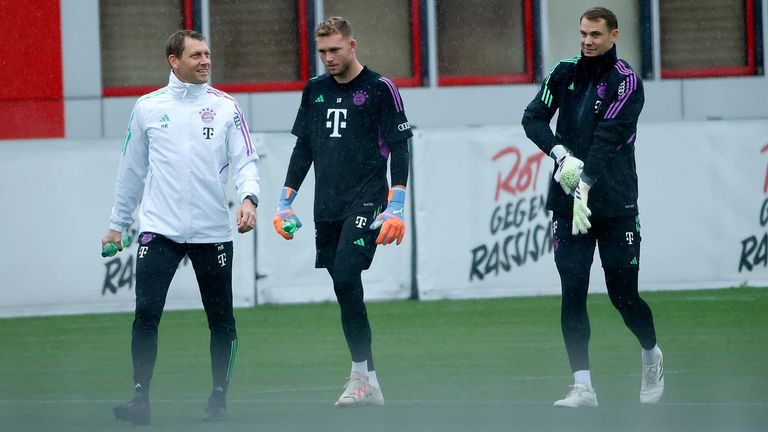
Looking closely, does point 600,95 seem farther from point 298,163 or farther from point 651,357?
point 298,163

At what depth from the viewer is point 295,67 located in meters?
20.3

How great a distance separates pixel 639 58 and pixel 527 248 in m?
6.33

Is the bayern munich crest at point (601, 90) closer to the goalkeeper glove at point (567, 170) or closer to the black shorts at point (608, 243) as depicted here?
the goalkeeper glove at point (567, 170)

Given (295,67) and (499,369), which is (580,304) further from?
(295,67)

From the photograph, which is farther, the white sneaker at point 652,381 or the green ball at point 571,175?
the white sneaker at point 652,381

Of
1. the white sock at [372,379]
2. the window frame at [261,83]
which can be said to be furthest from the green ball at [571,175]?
the window frame at [261,83]

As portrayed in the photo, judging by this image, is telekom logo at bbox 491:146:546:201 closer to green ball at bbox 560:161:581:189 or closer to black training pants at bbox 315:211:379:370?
black training pants at bbox 315:211:379:370

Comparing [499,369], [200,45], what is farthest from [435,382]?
[200,45]

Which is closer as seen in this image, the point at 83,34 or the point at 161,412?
the point at 161,412

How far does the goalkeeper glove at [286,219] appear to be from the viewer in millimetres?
8289

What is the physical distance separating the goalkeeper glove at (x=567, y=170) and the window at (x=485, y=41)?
41.8 feet

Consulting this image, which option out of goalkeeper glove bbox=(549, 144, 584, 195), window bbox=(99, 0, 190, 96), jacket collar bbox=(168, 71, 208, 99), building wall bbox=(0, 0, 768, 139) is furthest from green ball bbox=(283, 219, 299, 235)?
window bbox=(99, 0, 190, 96)

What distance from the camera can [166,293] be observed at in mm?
7543

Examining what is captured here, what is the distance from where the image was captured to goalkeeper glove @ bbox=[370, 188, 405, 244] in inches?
316
